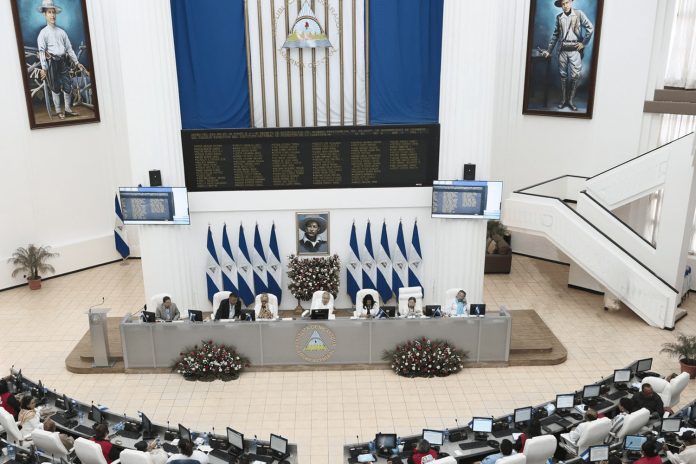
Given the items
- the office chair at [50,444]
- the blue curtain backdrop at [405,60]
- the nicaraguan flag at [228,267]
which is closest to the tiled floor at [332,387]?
the office chair at [50,444]

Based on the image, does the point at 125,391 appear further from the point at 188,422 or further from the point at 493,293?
the point at 493,293

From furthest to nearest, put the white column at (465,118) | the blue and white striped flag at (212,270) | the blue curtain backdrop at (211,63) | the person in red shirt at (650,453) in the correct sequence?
the blue and white striped flag at (212,270)
the blue curtain backdrop at (211,63)
the white column at (465,118)
the person in red shirt at (650,453)

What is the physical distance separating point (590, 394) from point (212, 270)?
825 centimetres

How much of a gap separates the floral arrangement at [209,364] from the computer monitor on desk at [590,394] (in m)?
6.06

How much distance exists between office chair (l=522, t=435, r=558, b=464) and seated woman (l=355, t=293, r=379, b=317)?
4630 millimetres

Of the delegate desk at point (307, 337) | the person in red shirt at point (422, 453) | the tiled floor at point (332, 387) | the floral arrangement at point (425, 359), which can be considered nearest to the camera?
the person in red shirt at point (422, 453)

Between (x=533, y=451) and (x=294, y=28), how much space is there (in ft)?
30.3

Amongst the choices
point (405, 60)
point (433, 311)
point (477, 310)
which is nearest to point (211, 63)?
point (405, 60)

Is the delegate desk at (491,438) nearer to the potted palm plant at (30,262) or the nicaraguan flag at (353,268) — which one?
the nicaraguan flag at (353,268)

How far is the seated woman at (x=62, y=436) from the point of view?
9023mm

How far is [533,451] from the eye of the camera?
8.62 m

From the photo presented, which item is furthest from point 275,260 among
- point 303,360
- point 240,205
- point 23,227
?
point 23,227

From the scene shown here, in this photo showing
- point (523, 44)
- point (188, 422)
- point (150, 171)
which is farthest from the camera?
point (523, 44)

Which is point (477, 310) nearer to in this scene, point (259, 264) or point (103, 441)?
point (259, 264)
